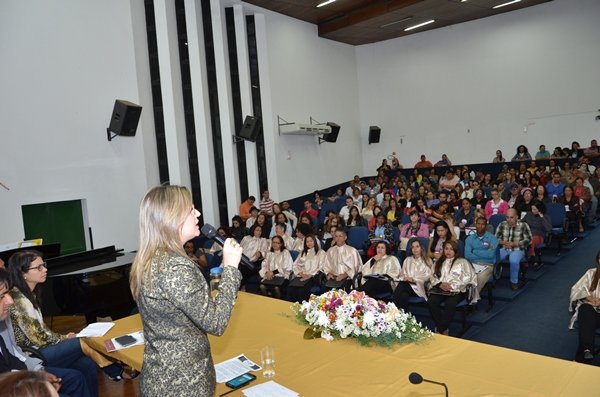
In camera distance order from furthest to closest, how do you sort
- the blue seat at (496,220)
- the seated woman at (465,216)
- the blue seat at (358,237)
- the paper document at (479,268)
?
the blue seat at (358,237), the seated woman at (465,216), the blue seat at (496,220), the paper document at (479,268)

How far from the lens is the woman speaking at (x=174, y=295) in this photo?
175cm

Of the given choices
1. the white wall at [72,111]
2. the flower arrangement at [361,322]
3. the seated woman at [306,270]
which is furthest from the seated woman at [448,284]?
the white wall at [72,111]

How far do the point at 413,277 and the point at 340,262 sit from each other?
1.19m

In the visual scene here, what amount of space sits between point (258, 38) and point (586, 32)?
933 centimetres

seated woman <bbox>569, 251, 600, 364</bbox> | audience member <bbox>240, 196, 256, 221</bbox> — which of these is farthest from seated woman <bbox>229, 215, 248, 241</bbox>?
seated woman <bbox>569, 251, 600, 364</bbox>

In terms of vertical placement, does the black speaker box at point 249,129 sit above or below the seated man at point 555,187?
above

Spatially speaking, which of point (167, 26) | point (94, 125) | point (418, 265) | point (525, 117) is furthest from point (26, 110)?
point (525, 117)

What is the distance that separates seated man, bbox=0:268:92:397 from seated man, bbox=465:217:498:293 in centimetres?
456

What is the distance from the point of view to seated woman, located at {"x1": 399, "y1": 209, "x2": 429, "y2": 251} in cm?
768

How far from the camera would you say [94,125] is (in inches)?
360

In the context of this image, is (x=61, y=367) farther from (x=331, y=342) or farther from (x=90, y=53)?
(x=90, y=53)

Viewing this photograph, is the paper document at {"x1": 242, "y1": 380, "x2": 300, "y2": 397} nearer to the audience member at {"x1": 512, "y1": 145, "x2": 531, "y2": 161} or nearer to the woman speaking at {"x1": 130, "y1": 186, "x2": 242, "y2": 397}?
the woman speaking at {"x1": 130, "y1": 186, "x2": 242, "y2": 397}

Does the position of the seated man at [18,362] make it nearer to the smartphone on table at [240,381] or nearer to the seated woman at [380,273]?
the smartphone on table at [240,381]

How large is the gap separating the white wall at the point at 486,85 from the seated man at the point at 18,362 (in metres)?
14.1
